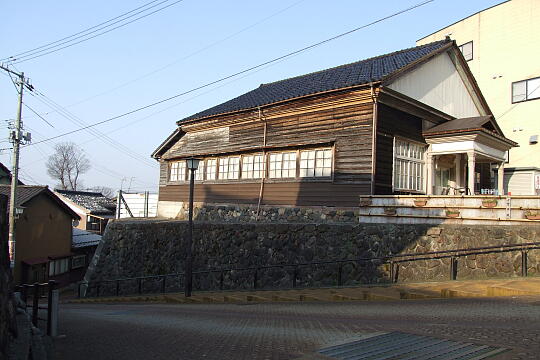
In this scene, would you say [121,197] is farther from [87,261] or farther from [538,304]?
[538,304]

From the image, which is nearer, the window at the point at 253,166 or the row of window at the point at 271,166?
the row of window at the point at 271,166

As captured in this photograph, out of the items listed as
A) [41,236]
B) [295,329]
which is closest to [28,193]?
[41,236]

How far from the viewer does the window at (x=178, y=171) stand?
23.4 m

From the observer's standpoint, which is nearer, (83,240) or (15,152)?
(15,152)

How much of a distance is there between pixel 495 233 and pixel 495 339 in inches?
211

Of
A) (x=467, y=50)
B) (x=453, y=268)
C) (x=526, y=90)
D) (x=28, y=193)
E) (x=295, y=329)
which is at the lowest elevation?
(x=295, y=329)

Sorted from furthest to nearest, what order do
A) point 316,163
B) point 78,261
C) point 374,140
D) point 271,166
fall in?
1. point 78,261
2. point 271,166
3. point 316,163
4. point 374,140

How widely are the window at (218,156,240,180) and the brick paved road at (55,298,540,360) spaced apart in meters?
11.3

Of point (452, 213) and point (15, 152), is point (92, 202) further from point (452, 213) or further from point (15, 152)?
point (452, 213)

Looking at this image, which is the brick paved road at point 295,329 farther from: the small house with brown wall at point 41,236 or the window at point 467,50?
the window at point 467,50

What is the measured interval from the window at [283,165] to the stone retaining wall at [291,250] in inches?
115

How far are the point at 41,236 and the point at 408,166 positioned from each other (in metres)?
24.4

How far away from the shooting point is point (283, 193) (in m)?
17.2

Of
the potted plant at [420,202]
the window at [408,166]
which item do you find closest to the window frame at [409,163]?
the window at [408,166]
